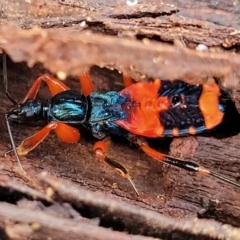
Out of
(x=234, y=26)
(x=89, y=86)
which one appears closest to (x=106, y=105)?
(x=89, y=86)

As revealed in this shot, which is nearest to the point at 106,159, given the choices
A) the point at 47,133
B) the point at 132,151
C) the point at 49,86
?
the point at 132,151

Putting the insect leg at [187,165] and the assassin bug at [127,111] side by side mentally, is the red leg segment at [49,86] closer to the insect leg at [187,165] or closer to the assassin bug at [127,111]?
the assassin bug at [127,111]

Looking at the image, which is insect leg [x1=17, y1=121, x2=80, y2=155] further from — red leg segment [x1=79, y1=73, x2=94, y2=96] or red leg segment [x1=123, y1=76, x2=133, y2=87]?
red leg segment [x1=123, y1=76, x2=133, y2=87]

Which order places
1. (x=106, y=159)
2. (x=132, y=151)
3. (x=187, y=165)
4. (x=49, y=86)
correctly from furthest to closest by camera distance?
(x=49, y=86) < (x=132, y=151) < (x=106, y=159) < (x=187, y=165)

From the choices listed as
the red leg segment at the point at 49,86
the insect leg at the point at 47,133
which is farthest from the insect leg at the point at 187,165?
the red leg segment at the point at 49,86

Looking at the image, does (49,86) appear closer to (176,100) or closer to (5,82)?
(5,82)

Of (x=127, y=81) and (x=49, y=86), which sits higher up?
(x=127, y=81)
